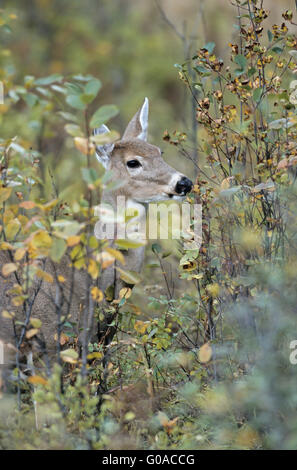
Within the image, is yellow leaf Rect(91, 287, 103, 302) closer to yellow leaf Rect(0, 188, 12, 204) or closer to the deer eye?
yellow leaf Rect(0, 188, 12, 204)

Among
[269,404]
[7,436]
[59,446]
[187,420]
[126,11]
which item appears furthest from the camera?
[126,11]

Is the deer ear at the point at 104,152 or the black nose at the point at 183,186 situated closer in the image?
the black nose at the point at 183,186

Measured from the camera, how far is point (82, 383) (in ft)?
11.5

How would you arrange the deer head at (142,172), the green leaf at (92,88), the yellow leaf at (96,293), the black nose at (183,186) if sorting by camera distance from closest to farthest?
the green leaf at (92,88)
the yellow leaf at (96,293)
the black nose at (183,186)
the deer head at (142,172)

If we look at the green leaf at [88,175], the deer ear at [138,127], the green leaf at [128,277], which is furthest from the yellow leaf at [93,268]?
the deer ear at [138,127]

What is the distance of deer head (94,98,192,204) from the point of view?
16.7 ft

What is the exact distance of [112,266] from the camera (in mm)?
5031

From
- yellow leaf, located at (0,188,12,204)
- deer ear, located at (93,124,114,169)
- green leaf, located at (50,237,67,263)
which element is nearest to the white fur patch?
deer ear, located at (93,124,114,169)

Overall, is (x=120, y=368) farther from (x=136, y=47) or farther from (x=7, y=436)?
(x=136, y=47)

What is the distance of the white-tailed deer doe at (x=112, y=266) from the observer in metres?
4.74

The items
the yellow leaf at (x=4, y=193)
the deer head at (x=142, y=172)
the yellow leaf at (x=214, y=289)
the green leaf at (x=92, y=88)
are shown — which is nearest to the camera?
the green leaf at (x=92, y=88)

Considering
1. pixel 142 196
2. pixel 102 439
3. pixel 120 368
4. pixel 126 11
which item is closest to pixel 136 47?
pixel 126 11

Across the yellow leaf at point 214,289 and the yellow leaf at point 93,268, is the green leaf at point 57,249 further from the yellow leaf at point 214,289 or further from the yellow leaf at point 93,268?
the yellow leaf at point 214,289

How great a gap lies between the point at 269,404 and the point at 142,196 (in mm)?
2367
